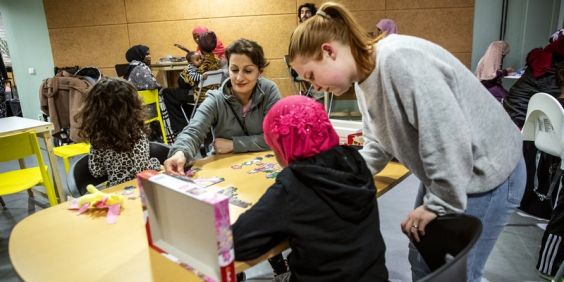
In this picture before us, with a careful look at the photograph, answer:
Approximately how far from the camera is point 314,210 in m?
0.97

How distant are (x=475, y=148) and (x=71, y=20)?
755cm

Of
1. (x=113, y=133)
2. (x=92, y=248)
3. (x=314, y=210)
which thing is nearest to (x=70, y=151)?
(x=113, y=133)

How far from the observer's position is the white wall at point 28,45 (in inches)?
263

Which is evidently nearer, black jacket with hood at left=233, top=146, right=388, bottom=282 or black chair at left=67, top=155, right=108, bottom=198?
black jacket with hood at left=233, top=146, right=388, bottom=282

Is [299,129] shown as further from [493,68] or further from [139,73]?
[493,68]

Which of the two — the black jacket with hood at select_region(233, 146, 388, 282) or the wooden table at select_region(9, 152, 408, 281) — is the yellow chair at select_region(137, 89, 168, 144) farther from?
the black jacket with hood at select_region(233, 146, 388, 282)

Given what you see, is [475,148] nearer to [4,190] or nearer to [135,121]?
[135,121]

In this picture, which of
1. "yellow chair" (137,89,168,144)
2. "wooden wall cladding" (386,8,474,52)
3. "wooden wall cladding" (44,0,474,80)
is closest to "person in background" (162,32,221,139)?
"yellow chair" (137,89,168,144)

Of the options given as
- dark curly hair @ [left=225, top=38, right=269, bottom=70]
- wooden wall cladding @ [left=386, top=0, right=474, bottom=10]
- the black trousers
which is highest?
wooden wall cladding @ [left=386, top=0, right=474, bottom=10]

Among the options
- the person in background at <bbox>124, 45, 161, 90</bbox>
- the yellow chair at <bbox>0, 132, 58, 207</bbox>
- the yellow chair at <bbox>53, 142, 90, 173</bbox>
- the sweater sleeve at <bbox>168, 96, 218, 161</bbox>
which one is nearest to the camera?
the sweater sleeve at <bbox>168, 96, 218, 161</bbox>

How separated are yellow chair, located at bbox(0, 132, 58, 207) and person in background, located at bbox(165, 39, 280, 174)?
1.40m

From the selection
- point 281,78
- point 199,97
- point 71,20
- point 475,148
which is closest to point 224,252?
point 475,148

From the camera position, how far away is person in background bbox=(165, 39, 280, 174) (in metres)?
2.08

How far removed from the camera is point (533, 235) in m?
2.63
